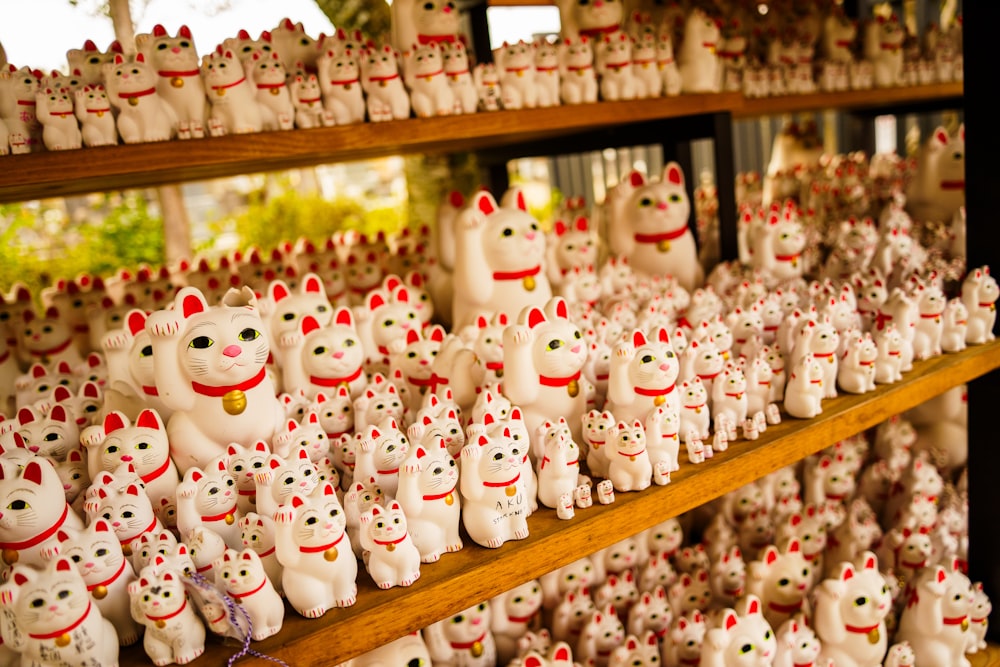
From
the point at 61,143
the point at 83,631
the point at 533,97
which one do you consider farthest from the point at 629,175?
the point at 83,631

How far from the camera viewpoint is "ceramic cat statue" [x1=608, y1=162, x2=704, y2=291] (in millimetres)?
1783

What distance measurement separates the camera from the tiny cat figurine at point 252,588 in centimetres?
90

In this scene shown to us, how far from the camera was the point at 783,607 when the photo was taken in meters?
1.62

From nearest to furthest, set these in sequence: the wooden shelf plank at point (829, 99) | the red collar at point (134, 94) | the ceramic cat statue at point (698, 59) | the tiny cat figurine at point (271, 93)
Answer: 1. the red collar at point (134, 94)
2. the tiny cat figurine at point (271, 93)
3. the ceramic cat statue at point (698, 59)
4. the wooden shelf plank at point (829, 99)

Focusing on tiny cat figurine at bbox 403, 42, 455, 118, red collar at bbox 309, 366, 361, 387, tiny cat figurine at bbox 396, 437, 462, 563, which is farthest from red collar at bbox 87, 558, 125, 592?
tiny cat figurine at bbox 403, 42, 455, 118

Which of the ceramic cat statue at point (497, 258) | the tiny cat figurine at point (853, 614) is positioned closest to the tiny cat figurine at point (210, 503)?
the ceramic cat statue at point (497, 258)

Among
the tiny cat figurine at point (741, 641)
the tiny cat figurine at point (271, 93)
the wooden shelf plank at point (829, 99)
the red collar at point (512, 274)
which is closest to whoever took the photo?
the tiny cat figurine at point (271, 93)

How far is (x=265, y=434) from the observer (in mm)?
1163

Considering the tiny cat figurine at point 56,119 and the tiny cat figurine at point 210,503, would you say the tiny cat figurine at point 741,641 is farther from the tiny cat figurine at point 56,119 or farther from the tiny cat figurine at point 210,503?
the tiny cat figurine at point 56,119

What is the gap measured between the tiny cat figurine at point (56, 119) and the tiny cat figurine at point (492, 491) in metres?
0.69

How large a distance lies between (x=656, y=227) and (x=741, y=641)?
875mm

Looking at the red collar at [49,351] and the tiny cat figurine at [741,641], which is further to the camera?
the red collar at [49,351]

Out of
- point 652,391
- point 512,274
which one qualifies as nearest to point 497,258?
point 512,274

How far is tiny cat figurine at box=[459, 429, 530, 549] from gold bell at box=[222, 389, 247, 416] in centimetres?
32
